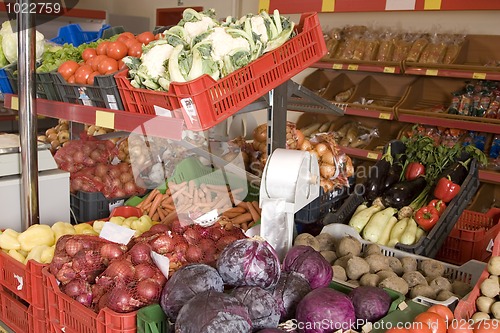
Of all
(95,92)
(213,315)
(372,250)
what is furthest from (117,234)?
(372,250)

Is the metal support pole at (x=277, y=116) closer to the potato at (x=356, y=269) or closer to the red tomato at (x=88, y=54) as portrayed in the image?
the potato at (x=356, y=269)

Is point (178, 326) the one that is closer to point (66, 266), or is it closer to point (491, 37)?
point (66, 266)

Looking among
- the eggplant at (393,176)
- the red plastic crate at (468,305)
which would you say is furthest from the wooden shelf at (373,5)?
the red plastic crate at (468,305)

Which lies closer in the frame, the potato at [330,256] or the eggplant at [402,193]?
the potato at [330,256]

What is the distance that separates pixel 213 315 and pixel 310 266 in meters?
0.47

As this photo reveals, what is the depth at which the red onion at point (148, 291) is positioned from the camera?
1.66 meters

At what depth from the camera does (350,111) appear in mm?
4816

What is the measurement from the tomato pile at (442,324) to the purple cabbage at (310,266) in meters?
0.31

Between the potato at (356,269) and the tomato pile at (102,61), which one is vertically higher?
the tomato pile at (102,61)

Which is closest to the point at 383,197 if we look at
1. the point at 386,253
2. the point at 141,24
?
the point at 386,253

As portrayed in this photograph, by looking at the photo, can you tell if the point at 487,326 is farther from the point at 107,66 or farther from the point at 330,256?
the point at 107,66

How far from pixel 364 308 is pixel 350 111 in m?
3.36

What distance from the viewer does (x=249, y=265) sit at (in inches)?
63.1

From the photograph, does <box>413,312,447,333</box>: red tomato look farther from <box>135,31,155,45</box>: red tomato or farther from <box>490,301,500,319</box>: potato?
<box>135,31,155,45</box>: red tomato
